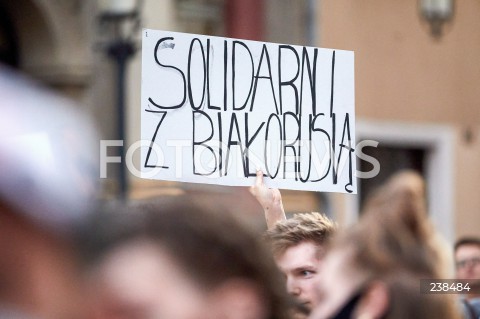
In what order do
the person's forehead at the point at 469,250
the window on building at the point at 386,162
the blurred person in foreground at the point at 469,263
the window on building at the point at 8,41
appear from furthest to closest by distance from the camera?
the window on building at the point at 386,162 < the window on building at the point at 8,41 < the person's forehead at the point at 469,250 < the blurred person in foreground at the point at 469,263

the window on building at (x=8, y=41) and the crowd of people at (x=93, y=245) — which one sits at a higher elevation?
the window on building at (x=8, y=41)

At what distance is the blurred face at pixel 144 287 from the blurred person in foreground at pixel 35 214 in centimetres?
4

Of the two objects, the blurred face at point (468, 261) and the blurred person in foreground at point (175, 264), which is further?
the blurred face at point (468, 261)

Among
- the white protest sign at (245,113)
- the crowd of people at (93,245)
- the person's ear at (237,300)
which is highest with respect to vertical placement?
the white protest sign at (245,113)

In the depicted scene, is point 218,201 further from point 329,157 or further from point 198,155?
point 329,157

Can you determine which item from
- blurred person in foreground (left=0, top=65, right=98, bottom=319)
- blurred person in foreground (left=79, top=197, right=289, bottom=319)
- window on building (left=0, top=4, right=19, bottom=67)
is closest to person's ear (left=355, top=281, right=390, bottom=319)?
blurred person in foreground (left=79, top=197, right=289, bottom=319)

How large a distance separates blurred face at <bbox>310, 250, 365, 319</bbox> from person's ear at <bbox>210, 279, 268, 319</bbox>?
0.42 metres

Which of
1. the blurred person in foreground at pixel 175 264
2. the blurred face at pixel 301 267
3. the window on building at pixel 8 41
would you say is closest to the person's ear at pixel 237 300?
the blurred person in foreground at pixel 175 264

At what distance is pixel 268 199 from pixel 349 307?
59.8 inches

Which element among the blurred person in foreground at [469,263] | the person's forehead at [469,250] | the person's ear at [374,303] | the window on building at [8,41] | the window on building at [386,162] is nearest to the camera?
the person's ear at [374,303]

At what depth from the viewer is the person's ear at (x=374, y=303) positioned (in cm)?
202

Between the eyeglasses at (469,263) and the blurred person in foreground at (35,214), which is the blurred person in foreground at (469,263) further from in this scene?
the blurred person in foreground at (35,214)

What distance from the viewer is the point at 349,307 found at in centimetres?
205

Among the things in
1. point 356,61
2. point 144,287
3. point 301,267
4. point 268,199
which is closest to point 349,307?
point 144,287
